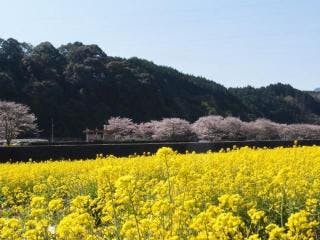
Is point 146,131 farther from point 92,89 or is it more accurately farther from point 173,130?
point 92,89

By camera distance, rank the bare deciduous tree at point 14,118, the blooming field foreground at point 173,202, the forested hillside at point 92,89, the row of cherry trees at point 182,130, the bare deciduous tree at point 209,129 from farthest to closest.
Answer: the bare deciduous tree at point 209,129
the row of cherry trees at point 182,130
the forested hillside at point 92,89
the bare deciduous tree at point 14,118
the blooming field foreground at point 173,202

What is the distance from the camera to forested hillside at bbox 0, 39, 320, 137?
5781 cm

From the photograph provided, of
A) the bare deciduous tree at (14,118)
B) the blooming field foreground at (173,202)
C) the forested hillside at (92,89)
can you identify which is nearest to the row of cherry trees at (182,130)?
the forested hillside at (92,89)

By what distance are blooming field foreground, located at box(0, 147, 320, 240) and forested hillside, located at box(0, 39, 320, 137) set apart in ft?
149

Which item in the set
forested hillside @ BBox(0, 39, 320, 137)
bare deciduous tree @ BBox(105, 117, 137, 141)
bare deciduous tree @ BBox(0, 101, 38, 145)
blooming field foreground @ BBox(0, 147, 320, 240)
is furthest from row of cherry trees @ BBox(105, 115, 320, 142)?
blooming field foreground @ BBox(0, 147, 320, 240)

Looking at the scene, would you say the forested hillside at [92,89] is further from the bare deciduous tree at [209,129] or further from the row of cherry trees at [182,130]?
the bare deciduous tree at [209,129]

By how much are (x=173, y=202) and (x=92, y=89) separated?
59.9 m

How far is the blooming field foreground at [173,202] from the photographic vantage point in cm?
390

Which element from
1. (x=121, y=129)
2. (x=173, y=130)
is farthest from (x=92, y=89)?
(x=173, y=130)

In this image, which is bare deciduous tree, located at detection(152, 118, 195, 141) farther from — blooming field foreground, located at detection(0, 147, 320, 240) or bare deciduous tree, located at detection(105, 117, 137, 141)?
blooming field foreground, located at detection(0, 147, 320, 240)

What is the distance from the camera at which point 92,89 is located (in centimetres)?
6425

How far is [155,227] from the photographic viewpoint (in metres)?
4.16

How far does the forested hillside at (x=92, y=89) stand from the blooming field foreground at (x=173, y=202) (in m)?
45.4

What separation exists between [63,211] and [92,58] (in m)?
59.8
